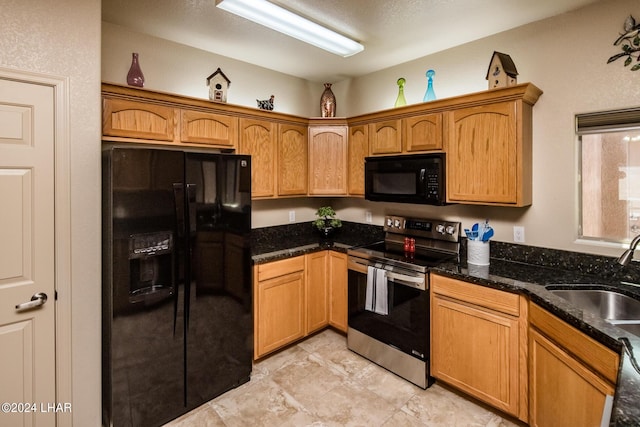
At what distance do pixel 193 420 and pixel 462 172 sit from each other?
2588 mm

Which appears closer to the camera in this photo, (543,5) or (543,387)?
(543,387)

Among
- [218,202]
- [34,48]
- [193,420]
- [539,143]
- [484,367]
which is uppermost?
[34,48]

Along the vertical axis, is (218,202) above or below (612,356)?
above

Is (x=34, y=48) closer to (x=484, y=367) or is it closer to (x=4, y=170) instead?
(x=4, y=170)

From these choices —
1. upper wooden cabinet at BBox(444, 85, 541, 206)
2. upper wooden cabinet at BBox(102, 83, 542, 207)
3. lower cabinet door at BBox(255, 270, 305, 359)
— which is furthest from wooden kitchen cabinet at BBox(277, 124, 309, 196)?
upper wooden cabinet at BBox(444, 85, 541, 206)

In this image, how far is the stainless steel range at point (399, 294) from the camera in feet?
7.96

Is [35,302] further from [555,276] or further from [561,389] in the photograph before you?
[555,276]

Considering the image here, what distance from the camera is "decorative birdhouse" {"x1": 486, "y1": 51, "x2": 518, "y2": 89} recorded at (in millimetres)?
2312

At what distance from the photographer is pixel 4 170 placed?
1.67 m

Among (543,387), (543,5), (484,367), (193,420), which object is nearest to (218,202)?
(193,420)

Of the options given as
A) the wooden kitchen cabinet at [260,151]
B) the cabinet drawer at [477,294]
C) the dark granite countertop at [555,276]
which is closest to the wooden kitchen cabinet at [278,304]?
the dark granite countertop at [555,276]

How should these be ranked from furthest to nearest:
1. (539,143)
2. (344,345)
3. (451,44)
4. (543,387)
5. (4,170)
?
(344,345), (451,44), (539,143), (543,387), (4,170)

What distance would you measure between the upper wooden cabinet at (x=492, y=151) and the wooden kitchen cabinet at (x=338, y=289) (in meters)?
1.17

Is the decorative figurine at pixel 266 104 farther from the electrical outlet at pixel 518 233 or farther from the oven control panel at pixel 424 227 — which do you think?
the electrical outlet at pixel 518 233
